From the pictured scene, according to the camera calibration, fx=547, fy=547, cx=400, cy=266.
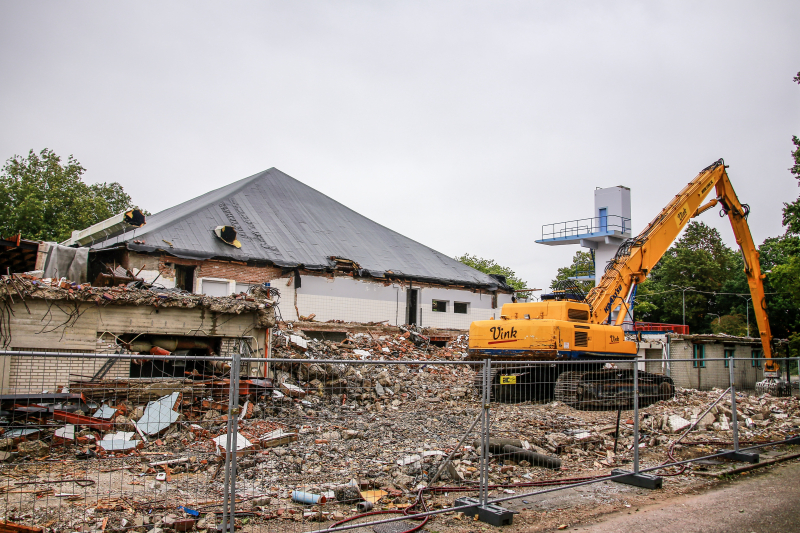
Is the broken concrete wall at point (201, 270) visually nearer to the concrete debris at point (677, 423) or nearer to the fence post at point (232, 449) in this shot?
the concrete debris at point (677, 423)

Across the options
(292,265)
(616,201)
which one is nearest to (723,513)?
(292,265)

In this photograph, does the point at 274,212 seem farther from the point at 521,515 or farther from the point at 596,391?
the point at 521,515

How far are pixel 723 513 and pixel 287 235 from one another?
20.1 metres

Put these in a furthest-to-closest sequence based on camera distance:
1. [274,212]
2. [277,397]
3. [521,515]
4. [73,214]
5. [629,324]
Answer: [73,214] < [274,212] < [629,324] < [277,397] < [521,515]

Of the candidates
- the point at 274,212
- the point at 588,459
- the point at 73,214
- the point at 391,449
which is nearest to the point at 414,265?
the point at 274,212

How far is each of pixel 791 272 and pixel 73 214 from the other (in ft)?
151

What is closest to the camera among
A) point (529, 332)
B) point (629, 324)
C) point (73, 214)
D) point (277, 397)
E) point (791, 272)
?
point (277, 397)

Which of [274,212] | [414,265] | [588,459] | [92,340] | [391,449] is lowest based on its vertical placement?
[588,459]

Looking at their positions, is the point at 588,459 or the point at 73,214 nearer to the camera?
the point at 588,459

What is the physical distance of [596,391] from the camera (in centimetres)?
1168

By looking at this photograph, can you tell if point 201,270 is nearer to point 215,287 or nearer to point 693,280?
point 215,287

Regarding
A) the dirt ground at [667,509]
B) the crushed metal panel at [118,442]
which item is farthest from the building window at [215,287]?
the dirt ground at [667,509]

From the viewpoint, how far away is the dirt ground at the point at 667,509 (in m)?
5.41

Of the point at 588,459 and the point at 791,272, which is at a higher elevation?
the point at 791,272
